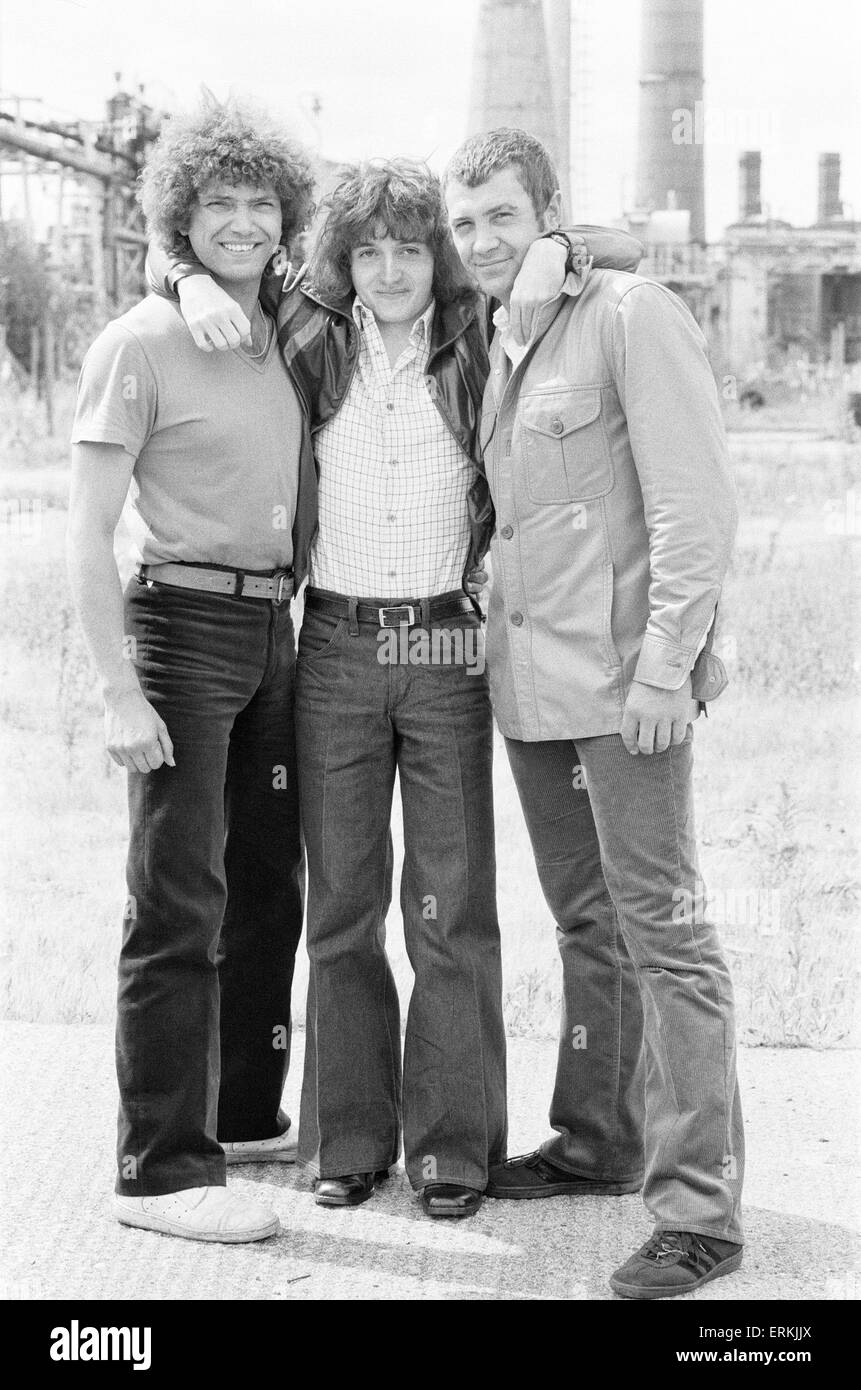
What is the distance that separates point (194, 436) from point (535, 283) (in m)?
0.71

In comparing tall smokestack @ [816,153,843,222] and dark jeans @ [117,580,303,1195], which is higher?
tall smokestack @ [816,153,843,222]

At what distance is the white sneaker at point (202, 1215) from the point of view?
293 centimetres

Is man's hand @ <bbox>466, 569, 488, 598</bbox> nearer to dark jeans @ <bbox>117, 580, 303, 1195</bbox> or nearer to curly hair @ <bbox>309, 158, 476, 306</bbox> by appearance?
dark jeans @ <bbox>117, 580, 303, 1195</bbox>

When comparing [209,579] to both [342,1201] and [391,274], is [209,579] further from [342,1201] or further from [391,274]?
[342,1201]

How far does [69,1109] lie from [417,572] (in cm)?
160

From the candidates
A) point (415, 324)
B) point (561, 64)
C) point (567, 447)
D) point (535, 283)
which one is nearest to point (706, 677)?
point (567, 447)

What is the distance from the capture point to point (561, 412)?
279cm

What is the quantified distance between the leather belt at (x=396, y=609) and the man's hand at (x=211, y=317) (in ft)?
1.79

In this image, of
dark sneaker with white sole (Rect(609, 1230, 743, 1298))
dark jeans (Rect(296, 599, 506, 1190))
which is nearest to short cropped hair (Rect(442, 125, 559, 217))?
dark jeans (Rect(296, 599, 506, 1190))

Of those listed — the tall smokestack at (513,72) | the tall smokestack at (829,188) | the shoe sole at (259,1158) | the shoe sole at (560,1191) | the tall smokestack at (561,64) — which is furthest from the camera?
the tall smokestack at (829,188)

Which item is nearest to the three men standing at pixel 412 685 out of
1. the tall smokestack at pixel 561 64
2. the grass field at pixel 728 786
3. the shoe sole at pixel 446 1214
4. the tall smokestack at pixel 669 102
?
the shoe sole at pixel 446 1214

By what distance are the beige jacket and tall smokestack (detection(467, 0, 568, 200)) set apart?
5698mm

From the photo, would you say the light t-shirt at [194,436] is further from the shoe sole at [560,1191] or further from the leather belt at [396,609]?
the shoe sole at [560,1191]

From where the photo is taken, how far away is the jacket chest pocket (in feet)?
9.12
